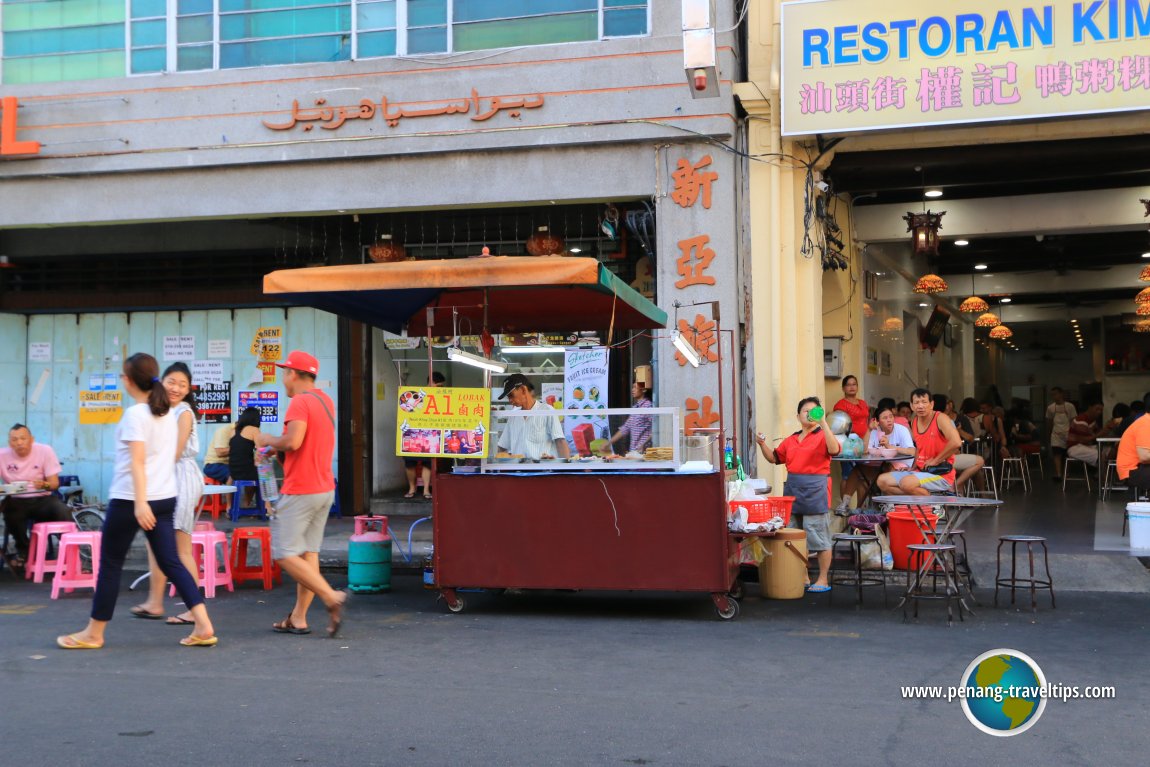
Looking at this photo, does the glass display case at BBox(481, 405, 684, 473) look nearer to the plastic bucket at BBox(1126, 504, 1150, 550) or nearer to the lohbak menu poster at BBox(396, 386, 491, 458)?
the lohbak menu poster at BBox(396, 386, 491, 458)

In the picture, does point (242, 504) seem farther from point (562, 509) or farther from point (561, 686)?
point (561, 686)

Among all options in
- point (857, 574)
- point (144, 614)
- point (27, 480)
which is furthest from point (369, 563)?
point (857, 574)

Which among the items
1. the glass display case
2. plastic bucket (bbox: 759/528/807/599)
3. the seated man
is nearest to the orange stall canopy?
the glass display case

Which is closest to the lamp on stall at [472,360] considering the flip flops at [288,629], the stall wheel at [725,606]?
the flip flops at [288,629]

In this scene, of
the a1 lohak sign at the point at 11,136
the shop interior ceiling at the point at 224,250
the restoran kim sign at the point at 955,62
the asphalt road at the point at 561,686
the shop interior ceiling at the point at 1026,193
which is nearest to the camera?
the asphalt road at the point at 561,686

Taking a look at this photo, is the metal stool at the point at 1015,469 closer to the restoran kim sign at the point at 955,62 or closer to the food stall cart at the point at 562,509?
the restoran kim sign at the point at 955,62

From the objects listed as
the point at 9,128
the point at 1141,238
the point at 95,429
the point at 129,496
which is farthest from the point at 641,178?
the point at 1141,238

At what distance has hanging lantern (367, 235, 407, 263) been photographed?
1346cm

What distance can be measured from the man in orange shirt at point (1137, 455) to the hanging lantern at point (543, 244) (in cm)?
650

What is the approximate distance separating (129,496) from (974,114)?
26.6 ft

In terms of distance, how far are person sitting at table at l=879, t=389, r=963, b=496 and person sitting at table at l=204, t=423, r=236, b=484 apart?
7823mm

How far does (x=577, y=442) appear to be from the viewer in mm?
8812

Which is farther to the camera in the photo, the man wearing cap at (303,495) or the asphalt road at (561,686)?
the man wearing cap at (303,495)

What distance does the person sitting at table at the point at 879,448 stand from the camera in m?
11.2
